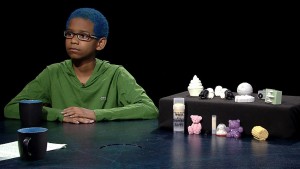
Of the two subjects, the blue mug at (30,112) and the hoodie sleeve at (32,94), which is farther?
the hoodie sleeve at (32,94)

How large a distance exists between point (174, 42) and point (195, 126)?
5.46ft

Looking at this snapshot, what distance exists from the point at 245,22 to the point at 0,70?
6.51ft

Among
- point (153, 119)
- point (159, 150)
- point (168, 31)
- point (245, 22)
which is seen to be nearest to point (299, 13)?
point (245, 22)

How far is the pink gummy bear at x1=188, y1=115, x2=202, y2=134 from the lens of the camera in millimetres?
2436

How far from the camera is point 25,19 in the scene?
4.00 metres

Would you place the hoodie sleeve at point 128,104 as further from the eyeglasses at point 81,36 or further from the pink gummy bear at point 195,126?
the pink gummy bear at point 195,126

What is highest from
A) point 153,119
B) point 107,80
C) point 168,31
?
point 168,31

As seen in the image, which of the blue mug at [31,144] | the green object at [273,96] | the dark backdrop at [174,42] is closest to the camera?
the blue mug at [31,144]

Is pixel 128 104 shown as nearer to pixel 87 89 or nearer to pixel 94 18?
pixel 87 89

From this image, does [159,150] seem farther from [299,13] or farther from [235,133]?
[299,13]

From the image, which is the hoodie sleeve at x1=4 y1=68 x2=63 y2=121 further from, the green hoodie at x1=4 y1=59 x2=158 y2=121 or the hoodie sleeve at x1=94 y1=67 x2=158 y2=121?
the hoodie sleeve at x1=94 y1=67 x2=158 y2=121

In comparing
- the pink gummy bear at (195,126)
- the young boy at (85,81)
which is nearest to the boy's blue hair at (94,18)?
the young boy at (85,81)

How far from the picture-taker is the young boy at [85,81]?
2943 millimetres

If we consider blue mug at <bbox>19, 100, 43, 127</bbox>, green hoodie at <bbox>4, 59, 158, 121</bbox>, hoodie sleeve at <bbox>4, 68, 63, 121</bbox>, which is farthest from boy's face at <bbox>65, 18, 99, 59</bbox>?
blue mug at <bbox>19, 100, 43, 127</bbox>
